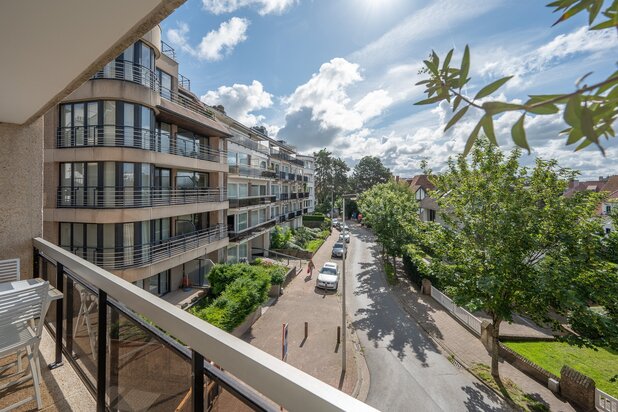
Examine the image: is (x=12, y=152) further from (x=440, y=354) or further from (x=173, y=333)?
(x=440, y=354)

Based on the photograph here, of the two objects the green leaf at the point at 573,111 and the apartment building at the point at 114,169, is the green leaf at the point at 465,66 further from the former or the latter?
the apartment building at the point at 114,169

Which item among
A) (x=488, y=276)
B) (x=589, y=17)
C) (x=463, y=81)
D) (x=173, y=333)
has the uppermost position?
(x=589, y=17)

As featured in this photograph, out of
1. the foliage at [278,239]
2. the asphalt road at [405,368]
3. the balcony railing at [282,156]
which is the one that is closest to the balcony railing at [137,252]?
the asphalt road at [405,368]

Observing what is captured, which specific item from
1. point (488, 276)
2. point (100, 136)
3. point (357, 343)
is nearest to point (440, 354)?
point (357, 343)

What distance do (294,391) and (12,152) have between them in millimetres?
5191

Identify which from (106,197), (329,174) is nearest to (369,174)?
(329,174)

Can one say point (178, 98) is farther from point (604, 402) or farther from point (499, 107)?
point (604, 402)

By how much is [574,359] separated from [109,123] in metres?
19.5

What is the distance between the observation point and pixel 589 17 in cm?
61

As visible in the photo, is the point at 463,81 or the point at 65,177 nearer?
the point at 463,81

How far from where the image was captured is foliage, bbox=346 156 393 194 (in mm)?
58019

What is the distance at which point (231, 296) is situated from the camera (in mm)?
11555

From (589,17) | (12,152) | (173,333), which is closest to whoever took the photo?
(589,17)

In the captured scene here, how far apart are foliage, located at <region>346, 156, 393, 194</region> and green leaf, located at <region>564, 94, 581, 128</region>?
57.5 metres
